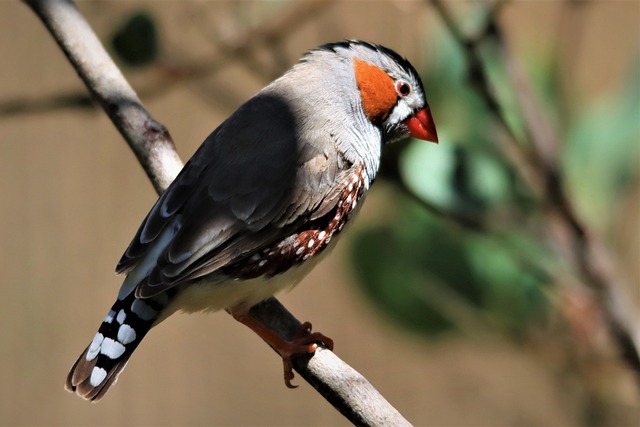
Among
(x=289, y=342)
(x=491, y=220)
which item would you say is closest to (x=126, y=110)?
(x=289, y=342)

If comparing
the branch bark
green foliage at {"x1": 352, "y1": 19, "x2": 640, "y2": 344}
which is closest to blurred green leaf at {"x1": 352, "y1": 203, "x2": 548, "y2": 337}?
green foliage at {"x1": 352, "y1": 19, "x2": 640, "y2": 344}

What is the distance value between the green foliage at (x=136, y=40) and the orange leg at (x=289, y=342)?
3.43 ft

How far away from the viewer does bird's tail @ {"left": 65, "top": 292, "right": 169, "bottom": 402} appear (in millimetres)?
2617

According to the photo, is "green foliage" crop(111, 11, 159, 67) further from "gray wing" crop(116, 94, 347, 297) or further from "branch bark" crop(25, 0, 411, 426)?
"gray wing" crop(116, 94, 347, 297)

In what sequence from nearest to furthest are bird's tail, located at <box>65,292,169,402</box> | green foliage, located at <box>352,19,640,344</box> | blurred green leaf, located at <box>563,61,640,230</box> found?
bird's tail, located at <box>65,292,169,402</box> → green foliage, located at <box>352,19,640,344</box> → blurred green leaf, located at <box>563,61,640,230</box>

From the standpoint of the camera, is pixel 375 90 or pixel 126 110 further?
pixel 375 90

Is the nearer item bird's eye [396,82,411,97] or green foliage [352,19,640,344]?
bird's eye [396,82,411,97]

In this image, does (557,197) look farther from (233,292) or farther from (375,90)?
(233,292)

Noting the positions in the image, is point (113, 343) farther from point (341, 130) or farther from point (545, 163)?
point (545, 163)

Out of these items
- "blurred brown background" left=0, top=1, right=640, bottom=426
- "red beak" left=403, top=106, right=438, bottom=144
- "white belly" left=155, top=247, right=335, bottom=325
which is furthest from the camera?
"blurred brown background" left=0, top=1, right=640, bottom=426

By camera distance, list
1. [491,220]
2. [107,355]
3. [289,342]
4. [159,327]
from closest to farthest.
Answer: [107,355]
[289,342]
[491,220]
[159,327]

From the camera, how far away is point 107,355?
8.62 feet

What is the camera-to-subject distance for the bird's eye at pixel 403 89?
336cm

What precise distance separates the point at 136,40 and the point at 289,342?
1268 mm
